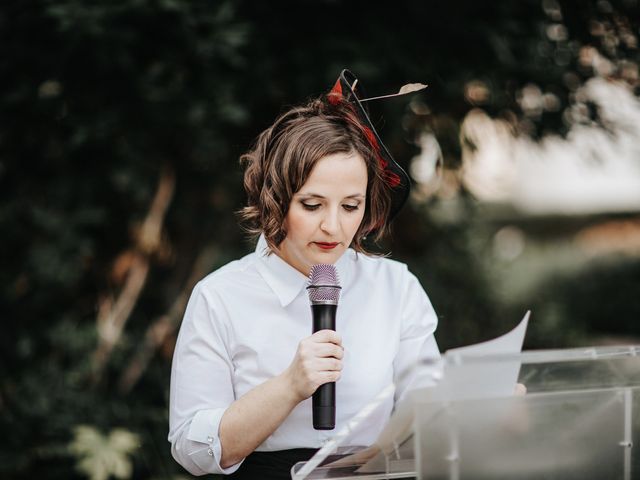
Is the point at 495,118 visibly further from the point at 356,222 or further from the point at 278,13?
the point at 356,222

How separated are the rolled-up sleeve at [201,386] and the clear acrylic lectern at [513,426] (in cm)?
30

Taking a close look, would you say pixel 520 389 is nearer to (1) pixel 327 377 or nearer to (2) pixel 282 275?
(1) pixel 327 377

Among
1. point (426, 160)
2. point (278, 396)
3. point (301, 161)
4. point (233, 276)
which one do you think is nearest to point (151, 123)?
point (426, 160)

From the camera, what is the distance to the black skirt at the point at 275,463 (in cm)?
181

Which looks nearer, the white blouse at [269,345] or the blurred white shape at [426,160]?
the white blouse at [269,345]

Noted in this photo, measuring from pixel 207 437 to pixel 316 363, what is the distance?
34 cm

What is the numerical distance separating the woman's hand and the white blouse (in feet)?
0.76

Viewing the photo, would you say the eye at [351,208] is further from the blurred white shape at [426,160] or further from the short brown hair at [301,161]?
the blurred white shape at [426,160]

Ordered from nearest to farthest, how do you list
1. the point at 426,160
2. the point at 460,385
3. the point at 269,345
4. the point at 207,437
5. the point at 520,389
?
the point at 460,385 < the point at 520,389 < the point at 207,437 < the point at 269,345 < the point at 426,160

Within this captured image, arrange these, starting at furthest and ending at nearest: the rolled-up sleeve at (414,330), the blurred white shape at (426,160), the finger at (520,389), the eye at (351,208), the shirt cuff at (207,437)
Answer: the blurred white shape at (426,160)
the rolled-up sleeve at (414,330)
the eye at (351,208)
the shirt cuff at (207,437)
the finger at (520,389)

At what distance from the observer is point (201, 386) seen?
1.75 metres

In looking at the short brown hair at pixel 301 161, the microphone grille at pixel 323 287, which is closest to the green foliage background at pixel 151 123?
the short brown hair at pixel 301 161

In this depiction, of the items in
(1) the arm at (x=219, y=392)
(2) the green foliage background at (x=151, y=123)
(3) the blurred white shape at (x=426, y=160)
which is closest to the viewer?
(1) the arm at (x=219, y=392)

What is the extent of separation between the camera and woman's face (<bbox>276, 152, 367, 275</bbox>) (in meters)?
1.74
